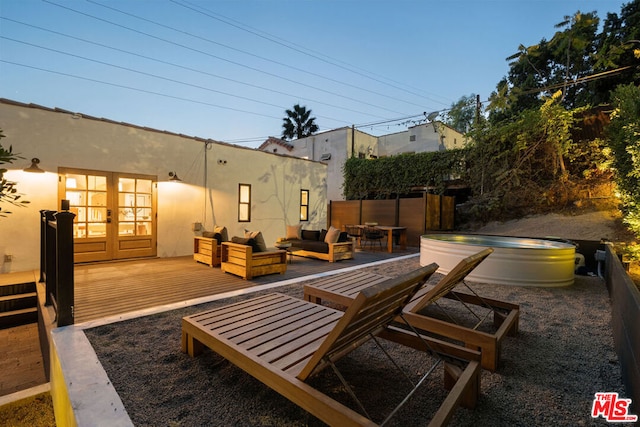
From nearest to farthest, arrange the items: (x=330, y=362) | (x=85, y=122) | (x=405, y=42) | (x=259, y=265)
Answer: (x=330, y=362) < (x=259, y=265) < (x=85, y=122) < (x=405, y=42)

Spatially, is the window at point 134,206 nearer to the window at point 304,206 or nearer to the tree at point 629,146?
the window at point 304,206

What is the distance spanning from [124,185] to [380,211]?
325 inches

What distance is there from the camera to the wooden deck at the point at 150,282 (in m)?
3.48

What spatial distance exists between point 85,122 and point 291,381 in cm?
728

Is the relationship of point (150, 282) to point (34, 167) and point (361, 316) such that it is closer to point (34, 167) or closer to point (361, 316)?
point (34, 167)

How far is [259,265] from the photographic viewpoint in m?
5.00

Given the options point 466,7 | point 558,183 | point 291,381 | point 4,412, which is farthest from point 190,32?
point 558,183

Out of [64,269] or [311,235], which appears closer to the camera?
[64,269]

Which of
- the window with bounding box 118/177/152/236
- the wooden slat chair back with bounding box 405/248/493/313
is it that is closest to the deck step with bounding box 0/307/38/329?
the window with bounding box 118/177/152/236

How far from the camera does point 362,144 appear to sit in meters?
17.3

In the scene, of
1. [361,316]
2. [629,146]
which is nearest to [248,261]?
[361,316]

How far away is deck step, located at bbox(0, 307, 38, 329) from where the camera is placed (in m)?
3.94

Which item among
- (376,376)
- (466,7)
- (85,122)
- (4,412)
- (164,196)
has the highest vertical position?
(466,7)

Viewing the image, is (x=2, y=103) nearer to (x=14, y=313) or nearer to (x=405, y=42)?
(x=14, y=313)
